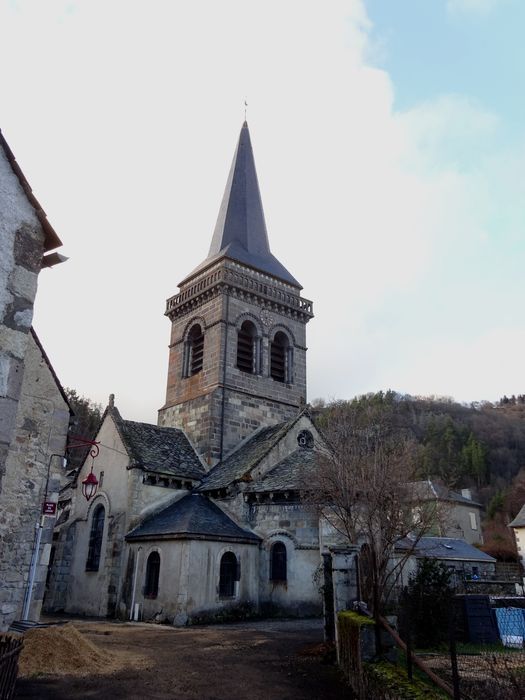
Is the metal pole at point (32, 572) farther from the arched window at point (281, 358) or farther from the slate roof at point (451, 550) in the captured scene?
the slate roof at point (451, 550)

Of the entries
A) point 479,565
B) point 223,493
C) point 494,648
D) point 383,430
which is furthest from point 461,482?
point 494,648

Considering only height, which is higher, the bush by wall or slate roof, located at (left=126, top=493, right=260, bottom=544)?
slate roof, located at (left=126, top=493, right=260, bottom=544)

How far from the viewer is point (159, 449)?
2234 cm

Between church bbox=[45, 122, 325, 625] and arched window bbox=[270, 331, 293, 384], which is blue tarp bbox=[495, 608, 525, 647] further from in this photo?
arched window bbox=[270, 331, 293, 384]

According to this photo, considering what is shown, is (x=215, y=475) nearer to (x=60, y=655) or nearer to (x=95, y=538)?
(x=95, y=538)

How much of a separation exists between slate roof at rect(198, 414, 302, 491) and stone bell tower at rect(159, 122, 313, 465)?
77 cm

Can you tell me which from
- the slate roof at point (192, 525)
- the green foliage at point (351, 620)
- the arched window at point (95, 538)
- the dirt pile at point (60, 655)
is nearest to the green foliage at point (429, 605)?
the green foliage at point (351, 620)

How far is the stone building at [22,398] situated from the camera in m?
5.10

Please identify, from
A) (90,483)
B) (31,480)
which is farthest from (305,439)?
(31,480)

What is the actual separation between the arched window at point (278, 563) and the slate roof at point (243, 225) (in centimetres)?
1414

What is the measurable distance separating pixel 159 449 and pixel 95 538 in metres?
4.18

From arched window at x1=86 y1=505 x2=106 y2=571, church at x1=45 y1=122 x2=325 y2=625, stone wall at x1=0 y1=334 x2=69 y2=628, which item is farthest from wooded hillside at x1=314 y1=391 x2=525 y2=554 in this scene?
stone wall at x1=0 y1=334 x2=69 y2=628

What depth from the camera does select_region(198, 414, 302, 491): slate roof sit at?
19.9 metres

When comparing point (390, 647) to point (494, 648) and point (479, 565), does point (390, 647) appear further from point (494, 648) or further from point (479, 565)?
point (479, 565)
